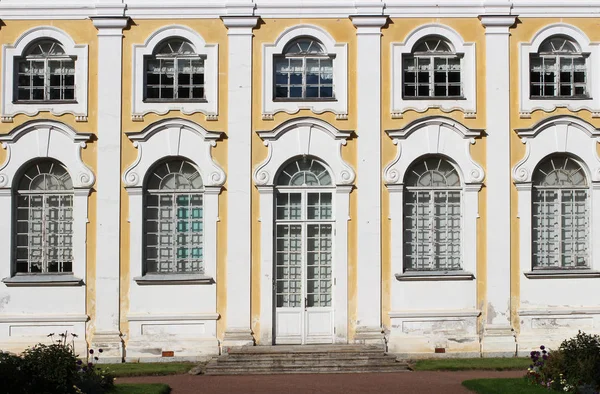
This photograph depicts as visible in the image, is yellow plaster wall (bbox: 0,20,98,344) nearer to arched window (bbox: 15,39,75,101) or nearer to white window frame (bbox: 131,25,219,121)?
arched window (bbox: 15,39,75,101)

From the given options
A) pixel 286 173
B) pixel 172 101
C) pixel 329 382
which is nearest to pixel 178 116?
pixel 172 101

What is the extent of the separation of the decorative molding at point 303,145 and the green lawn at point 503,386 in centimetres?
511

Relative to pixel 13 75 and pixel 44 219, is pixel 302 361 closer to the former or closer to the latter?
pixel 44 219

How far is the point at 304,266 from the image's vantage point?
2067cm

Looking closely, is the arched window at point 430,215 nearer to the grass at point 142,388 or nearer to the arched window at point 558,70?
the arched window at point 558,70

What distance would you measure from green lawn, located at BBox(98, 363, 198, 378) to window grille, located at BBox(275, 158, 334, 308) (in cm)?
241

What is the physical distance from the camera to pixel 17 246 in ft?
67.8

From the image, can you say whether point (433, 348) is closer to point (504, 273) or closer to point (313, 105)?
point (504, 273)

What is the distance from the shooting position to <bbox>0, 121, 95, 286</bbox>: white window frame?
20438mm

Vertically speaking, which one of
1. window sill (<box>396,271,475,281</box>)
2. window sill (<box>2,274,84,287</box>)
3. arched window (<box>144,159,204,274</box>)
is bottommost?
window sill (<box>2,274,84,287</box>)

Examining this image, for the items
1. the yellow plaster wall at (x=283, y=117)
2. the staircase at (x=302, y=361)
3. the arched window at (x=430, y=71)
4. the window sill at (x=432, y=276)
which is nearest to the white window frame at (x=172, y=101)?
the yellow plaster wall at (x=283, y=117)

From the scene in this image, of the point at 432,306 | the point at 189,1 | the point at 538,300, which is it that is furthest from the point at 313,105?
the point at 538,300

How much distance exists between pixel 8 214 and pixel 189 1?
18.0 ft

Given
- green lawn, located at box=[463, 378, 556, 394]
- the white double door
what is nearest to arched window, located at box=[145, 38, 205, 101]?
the white double door
